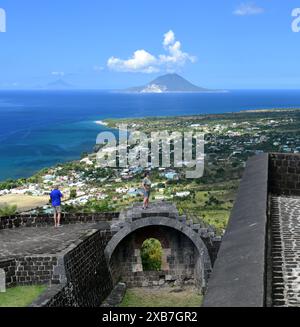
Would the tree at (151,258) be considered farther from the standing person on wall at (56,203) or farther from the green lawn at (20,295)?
the green lawn at (20,295)

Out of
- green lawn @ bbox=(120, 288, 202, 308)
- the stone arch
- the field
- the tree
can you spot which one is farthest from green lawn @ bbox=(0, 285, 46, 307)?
the field

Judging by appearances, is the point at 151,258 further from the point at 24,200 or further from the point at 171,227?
the point at 24,200

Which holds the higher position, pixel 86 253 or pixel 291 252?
pixel 291 252

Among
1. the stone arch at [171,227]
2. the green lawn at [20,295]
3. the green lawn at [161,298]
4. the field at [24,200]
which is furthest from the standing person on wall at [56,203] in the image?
the field at [24,200]

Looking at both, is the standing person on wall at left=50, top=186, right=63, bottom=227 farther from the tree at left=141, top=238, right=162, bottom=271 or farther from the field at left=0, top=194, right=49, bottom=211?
the field at left=0, top=194, right=49, bottom=211

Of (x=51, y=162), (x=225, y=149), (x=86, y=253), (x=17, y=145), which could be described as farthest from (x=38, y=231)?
(x=17, y=145)

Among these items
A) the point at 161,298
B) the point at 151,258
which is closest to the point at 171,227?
the point at 161,298

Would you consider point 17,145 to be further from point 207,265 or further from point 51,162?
point 207,265
